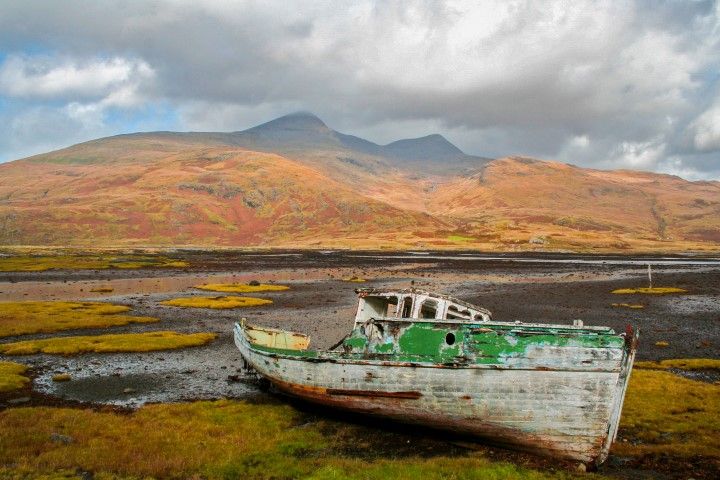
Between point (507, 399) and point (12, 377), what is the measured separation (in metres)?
21.4

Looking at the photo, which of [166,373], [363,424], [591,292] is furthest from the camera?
[591,292]

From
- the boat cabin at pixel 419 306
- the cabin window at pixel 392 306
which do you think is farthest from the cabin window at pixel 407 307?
the cabin window at pixel 392 306

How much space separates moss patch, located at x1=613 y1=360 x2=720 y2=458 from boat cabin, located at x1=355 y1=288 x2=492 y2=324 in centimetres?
627

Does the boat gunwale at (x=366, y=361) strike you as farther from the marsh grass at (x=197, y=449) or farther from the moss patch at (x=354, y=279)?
the moss patch at (x=354, y=279)

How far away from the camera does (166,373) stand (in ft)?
86.2

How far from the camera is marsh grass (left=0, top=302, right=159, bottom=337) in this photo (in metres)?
38.1

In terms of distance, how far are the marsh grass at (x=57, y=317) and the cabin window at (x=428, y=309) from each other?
28753 millimetres

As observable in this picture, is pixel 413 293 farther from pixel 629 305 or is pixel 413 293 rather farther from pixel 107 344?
pixel 629 305

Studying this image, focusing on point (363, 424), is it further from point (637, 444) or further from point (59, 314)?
point (59, 314)

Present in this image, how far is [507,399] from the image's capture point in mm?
15602

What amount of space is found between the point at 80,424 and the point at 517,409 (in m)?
14.0

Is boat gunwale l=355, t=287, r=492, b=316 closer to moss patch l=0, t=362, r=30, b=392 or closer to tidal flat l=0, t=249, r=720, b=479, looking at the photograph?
tidal flat l=0, t=249, r=720, b=479

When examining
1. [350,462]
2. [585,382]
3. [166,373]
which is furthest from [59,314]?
[585,382]

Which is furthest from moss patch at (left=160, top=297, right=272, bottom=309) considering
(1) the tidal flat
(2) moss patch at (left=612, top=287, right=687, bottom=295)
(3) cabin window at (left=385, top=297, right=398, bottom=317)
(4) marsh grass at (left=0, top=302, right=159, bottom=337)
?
(2) moss patch at (left=612, top=287, right=687, bottom=295)
